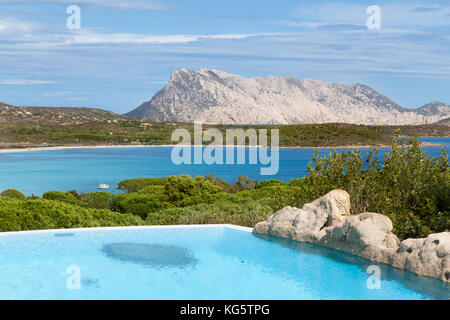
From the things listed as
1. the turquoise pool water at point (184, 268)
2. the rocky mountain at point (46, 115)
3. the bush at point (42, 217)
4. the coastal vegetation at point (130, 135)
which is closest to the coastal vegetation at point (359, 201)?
the bush at point (42, 217)

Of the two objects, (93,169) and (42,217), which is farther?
(93,169)

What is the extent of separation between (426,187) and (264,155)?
73.2 m

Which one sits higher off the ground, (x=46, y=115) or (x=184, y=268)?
(x=46, y=115)

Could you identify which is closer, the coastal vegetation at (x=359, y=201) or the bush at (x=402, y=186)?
the bush at (x=402, y=186)

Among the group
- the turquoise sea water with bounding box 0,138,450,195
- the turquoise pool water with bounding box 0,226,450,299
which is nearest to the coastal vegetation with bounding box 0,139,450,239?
the turquoise pool water with bounding box 0,226,450,299

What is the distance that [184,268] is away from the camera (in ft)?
24.0

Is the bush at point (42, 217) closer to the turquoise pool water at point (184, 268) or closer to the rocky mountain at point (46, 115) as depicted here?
the turquoise pool water at point (184, 268)

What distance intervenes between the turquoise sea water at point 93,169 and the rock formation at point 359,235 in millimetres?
Result: 30752

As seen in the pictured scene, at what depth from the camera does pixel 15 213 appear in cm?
999

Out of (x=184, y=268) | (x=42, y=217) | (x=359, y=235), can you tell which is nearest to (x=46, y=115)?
(x=42, y=217)

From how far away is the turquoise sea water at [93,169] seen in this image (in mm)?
41969

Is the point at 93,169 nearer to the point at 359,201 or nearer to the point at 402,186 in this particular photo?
the point at 359,201

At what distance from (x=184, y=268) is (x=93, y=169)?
49031 mm
